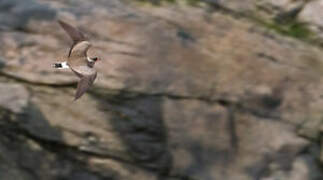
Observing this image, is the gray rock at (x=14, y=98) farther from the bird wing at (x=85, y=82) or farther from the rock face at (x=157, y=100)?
the bird wing at (x=85, y=82)

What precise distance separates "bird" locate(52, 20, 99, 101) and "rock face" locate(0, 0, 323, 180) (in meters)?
1.15

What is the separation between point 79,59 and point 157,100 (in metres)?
1.60

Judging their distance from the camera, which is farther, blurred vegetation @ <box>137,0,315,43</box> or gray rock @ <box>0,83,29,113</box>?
blurred vegetation @ <box>137,0,315,43</box>

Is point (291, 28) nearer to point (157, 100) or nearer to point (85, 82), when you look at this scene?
point (157, 100)

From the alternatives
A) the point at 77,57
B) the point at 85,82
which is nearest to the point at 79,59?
the point at 77,57

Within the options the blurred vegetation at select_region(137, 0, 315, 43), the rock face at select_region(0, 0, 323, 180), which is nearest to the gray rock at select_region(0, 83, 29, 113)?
the rock face at select_region(0, 0, 323, 180)

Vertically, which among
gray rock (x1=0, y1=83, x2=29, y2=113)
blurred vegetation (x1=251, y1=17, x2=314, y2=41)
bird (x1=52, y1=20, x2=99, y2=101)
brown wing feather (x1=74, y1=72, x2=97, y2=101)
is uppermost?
bird (x1=52, y1=20, x2=99, y2=101)

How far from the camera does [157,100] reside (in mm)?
11070

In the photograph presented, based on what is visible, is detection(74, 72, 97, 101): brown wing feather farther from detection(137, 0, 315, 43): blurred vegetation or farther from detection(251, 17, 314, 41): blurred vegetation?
detection(251, 17, 314, 41): blurred vegetation

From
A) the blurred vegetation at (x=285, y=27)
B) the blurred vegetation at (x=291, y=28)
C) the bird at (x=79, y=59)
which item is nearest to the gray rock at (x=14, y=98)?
the bird at (x=79, y=59)

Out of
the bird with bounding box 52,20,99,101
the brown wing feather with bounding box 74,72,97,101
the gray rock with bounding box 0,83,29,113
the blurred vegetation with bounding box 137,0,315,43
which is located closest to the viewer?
the brown wing feather with bounding box 74,72,97,101

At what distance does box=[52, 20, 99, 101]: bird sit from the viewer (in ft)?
31.7

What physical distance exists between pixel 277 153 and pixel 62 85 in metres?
2.74

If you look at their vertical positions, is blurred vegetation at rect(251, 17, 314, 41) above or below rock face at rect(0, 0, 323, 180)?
above
